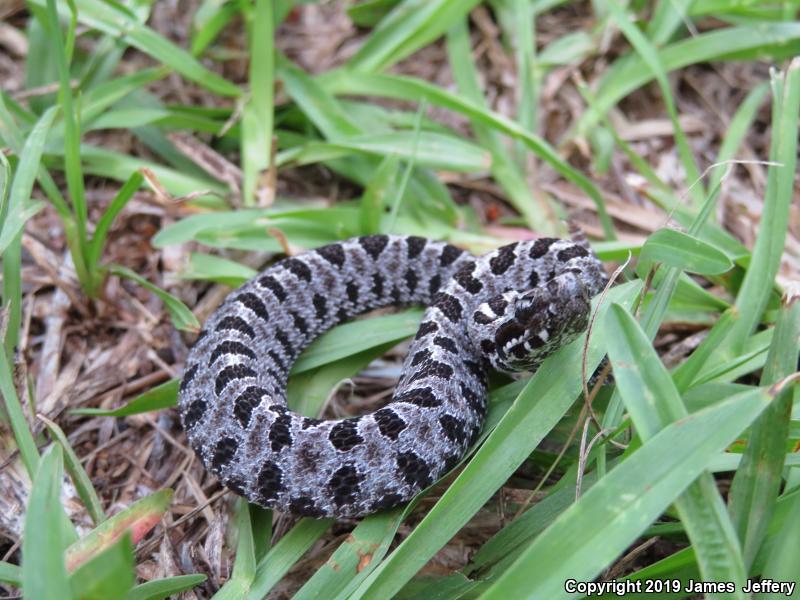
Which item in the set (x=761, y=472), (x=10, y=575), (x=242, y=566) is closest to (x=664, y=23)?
(x=761, y=472)

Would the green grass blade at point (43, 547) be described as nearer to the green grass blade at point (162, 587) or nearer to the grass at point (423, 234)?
the grass at point (423, 234)

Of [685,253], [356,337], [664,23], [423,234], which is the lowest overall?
[356,337]

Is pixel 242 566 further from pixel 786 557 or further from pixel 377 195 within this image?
pixel 377 195

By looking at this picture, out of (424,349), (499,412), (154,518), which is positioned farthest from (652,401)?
(154,518)

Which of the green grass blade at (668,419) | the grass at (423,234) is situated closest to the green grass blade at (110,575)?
the grass at (423,234)

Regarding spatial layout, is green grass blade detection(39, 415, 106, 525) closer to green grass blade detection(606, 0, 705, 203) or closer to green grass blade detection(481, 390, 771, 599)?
green grass blade detection(481, 390, 771, 599)

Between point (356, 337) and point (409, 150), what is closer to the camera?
point (356, 337)

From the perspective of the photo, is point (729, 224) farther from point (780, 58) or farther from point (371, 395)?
point (371, 395)

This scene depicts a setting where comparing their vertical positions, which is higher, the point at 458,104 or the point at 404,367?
the point at 458,104
